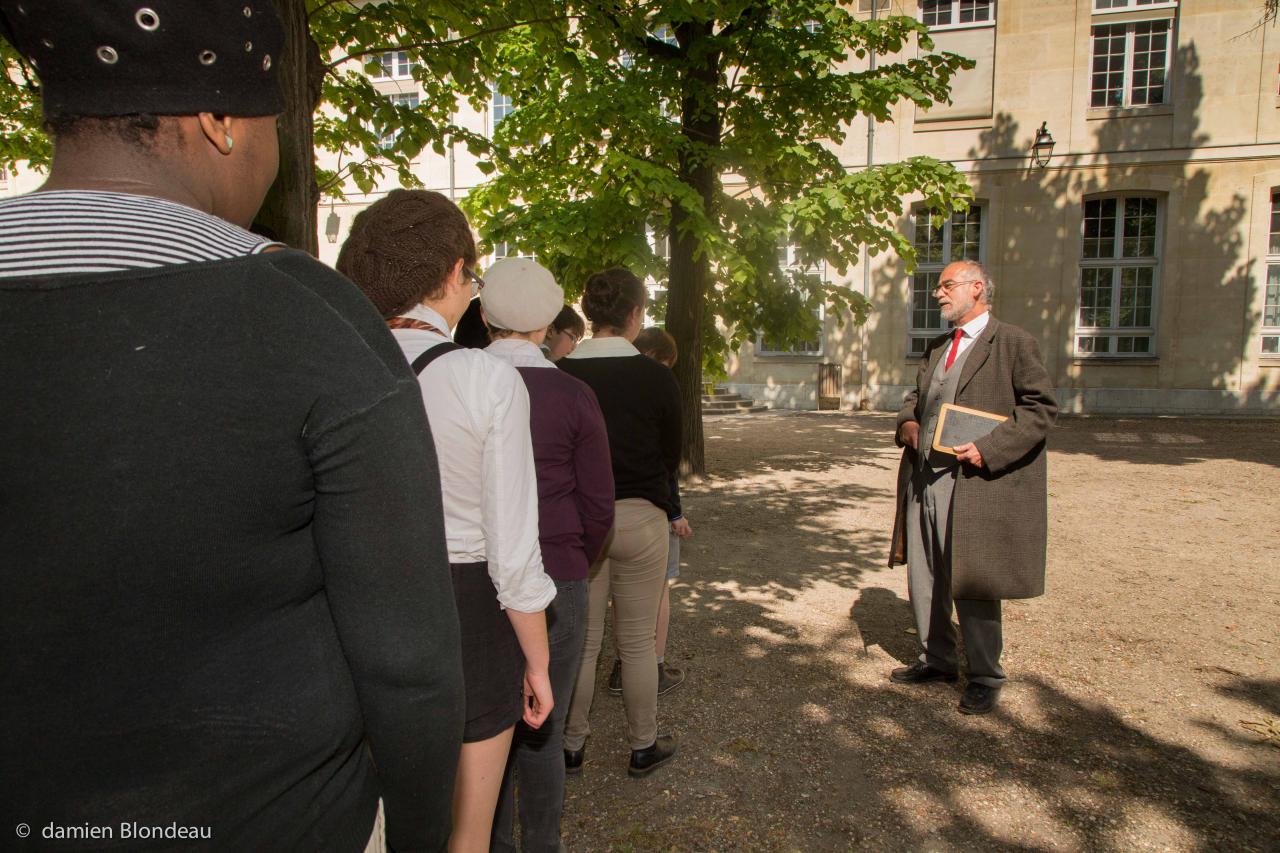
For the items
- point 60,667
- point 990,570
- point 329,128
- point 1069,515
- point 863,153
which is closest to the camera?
point 60,667

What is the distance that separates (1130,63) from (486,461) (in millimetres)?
20989

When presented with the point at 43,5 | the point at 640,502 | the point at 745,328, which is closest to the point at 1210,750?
the point at 640,502

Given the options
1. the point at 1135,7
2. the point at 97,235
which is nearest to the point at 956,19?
the point at 1135,7

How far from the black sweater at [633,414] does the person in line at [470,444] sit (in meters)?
1.17

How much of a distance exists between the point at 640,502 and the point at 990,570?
1760 millimetres

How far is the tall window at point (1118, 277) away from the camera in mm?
17922

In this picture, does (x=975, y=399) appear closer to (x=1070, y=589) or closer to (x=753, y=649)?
(x=753, y=649)

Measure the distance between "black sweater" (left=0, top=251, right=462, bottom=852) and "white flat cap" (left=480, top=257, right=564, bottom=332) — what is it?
1.43m

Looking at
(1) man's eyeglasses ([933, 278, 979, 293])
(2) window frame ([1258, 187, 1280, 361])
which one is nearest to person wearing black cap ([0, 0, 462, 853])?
(1) man's eyeglasses ([933, 278, 979, 293])

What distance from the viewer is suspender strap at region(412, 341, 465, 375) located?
1.76m

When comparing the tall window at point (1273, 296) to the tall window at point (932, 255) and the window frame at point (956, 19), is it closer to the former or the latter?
the tall window at point (932, 255)

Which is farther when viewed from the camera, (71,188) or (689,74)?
(689,74)

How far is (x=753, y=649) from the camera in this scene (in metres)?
4.58

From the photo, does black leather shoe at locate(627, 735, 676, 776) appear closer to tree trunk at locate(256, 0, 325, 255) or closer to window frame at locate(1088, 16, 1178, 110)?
tree trunk at locate(256, 0, 325, 255)
